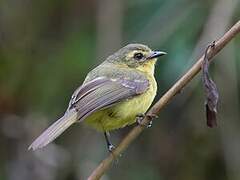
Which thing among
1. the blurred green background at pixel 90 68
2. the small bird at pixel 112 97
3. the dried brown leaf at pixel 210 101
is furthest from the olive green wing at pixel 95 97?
the blurred green background at pixel 90 68

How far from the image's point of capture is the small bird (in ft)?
11.8

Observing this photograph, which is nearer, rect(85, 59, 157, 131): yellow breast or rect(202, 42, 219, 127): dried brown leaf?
rect(202, 42, 219, 127): dried brown leaf

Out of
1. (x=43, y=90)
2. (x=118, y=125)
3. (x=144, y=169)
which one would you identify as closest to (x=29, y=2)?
(x=43, y=90)

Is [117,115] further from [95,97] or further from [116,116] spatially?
[95,97]

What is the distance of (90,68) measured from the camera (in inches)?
226

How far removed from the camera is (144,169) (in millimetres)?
5898

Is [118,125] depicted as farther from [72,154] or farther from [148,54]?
[72,154]

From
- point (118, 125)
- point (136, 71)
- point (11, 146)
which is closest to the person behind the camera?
point (118, 125)

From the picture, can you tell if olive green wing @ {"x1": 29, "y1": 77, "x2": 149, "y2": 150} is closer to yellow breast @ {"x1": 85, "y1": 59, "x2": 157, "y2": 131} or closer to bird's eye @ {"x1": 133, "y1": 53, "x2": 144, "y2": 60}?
yellow breast @ {"x1": 85, "y1": 59, "x2": 157, "y2": 131}

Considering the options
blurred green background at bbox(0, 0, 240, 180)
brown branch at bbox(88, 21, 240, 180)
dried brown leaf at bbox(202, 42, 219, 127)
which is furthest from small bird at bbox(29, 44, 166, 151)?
dried brown leaf at bbox(202, 42, 219, 127)

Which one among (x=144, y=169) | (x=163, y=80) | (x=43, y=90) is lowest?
(x=144, y=169)

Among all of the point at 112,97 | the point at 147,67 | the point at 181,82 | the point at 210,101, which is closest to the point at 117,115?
the point at 112,97

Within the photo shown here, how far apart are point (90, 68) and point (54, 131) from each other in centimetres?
240

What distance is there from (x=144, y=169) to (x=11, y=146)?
4.09 feet
